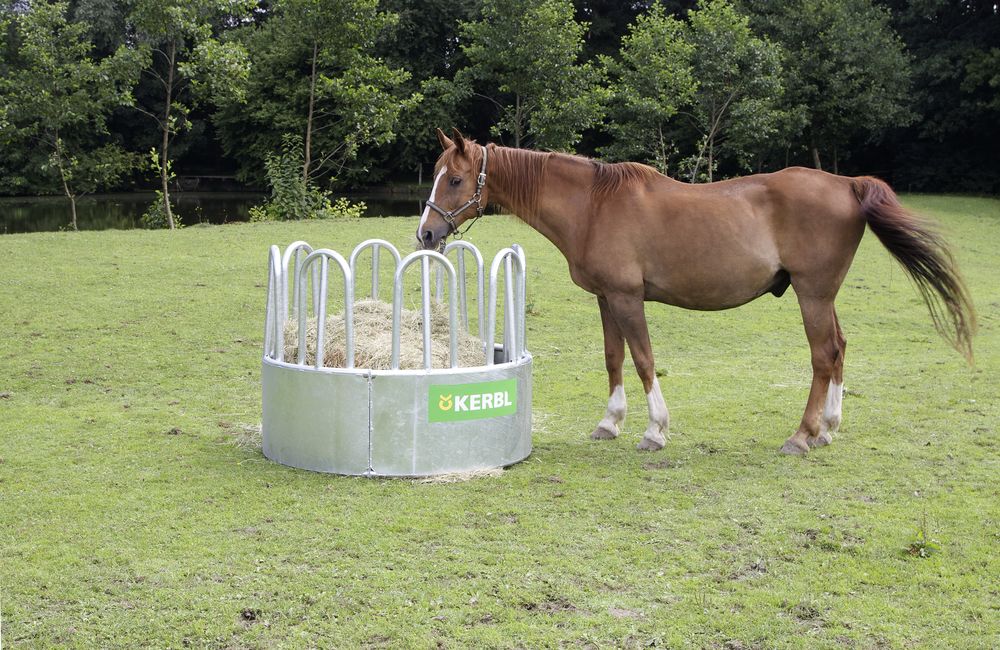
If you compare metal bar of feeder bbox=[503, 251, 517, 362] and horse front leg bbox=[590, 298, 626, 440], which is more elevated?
metal bar of feeder bbox=[503, 251, 517, 362]

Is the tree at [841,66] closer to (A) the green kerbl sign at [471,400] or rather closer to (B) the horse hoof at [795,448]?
(B) the horse hoof at [795,448]

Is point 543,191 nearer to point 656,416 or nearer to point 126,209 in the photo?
point 656,416

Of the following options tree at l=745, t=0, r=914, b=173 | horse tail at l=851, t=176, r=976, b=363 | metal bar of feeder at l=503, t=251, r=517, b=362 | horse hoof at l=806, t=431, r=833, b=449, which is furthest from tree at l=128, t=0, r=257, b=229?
tree at l=745, t=0, r=914, b=173

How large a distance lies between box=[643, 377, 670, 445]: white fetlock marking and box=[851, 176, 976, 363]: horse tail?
1.82m

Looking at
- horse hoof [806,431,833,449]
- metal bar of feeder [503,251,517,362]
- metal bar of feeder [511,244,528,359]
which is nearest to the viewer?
metal bar of feeder [503,251,517,362]

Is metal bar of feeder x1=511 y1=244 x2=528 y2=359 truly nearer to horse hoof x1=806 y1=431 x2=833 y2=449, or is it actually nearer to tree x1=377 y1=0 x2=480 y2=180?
horse hoof x1=806 y1=431 x2=833 y2=449

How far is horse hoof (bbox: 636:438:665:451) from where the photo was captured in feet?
22.4

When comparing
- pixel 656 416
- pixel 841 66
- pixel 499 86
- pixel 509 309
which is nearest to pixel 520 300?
pixel 509 309

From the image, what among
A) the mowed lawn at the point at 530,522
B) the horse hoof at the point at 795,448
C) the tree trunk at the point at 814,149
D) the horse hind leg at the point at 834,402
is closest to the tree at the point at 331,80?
the mowed lawn at the point at 530,522

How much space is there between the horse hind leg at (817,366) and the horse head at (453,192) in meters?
2.37

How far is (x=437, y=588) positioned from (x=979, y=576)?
251 centimetres

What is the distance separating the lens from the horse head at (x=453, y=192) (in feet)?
21.6

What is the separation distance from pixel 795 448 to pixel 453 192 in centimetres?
294

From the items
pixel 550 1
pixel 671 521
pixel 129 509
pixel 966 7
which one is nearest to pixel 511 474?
pixel 671 521
